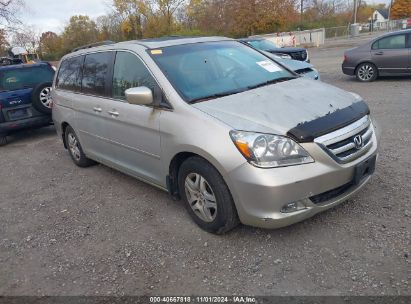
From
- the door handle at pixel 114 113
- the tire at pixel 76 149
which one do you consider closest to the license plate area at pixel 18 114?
the tire at pixel 76 149

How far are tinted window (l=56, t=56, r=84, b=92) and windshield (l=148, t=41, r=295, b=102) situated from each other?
177cm

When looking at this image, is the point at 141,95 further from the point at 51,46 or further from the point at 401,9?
the point at 401,9

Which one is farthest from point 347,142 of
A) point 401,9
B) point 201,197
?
point 401,9

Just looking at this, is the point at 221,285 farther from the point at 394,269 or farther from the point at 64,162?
the point at 64,162

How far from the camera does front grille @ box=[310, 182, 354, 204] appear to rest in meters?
3.03

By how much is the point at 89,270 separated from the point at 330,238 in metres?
2.07

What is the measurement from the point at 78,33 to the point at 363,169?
60582 millimetres

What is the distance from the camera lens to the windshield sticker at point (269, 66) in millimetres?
4225

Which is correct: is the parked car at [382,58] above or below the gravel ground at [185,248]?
above

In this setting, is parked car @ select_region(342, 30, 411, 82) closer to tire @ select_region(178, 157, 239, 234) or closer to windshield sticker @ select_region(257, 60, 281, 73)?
windshield sticker @ select_region(257, 60, 281, 73)

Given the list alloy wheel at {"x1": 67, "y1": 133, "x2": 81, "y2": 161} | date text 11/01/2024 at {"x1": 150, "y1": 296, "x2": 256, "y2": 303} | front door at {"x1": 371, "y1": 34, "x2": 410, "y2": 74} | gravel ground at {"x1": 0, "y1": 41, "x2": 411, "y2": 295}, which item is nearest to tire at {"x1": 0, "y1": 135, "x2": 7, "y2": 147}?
alloy wheel at {"x1": 67, "y1": 133, "x2": 81, "y2": 161}

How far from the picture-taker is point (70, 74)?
18.1ft

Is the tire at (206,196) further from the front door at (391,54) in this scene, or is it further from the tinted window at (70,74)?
the front door at (391,54)

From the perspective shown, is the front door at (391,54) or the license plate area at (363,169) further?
the front door at (391,54)
